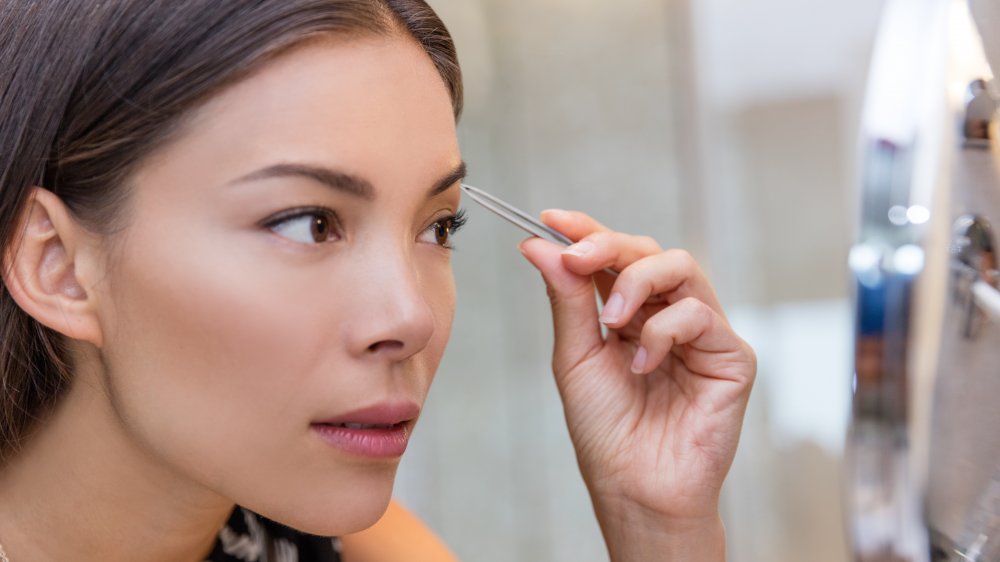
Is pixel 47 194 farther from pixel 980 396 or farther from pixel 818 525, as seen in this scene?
pixel 818 525

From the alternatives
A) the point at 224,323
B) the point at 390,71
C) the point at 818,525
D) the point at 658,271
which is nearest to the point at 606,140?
the point at 818,525

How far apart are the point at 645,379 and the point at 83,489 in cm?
54

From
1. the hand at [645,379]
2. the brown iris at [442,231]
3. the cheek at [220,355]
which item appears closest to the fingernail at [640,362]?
the hand at [645,379]

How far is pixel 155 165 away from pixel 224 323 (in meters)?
0.13

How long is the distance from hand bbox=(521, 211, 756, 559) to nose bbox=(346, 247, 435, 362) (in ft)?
0.79

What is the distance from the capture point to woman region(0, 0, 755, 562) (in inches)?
28.9

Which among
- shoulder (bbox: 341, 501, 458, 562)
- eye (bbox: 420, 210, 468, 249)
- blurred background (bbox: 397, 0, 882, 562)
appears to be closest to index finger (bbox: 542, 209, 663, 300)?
eye (bbox: 420, 210, 468, 249)

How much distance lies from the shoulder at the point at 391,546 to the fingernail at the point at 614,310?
38 centimetres

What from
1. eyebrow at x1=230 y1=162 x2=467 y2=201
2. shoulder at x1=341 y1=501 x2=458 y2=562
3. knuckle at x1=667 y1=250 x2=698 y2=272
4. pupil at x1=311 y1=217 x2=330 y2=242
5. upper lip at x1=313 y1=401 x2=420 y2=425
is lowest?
shoulder at x1=341 y1=501 x2=458 y2=562

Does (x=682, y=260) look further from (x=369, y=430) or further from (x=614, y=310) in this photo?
(x=369, y=430)

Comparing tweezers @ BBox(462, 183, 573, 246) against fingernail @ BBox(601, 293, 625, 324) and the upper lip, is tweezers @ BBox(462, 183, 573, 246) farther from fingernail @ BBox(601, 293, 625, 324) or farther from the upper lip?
the upper lip

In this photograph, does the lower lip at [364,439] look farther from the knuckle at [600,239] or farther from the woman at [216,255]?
the knuckle at [600,239]

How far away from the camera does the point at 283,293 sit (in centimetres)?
73

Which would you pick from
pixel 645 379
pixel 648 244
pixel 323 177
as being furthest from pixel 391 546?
pixel 323 177
